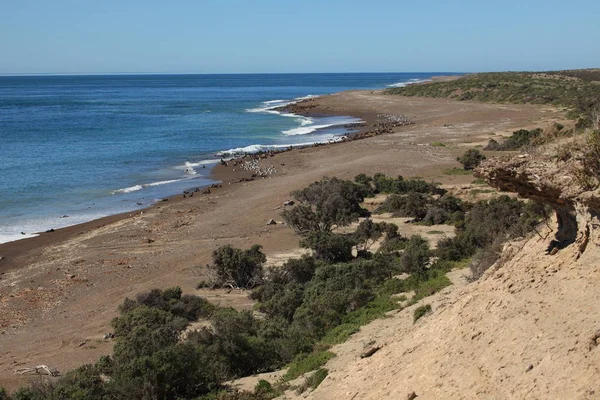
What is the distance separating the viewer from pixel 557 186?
26.2 feet

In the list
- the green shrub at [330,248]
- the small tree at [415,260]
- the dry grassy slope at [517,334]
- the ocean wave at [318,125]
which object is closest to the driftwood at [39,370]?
the dry grassy slope at [517,334]

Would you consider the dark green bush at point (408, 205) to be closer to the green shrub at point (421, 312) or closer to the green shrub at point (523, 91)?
the green shrub at point (421, 312)

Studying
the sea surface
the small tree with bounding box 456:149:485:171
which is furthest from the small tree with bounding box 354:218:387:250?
the sea surface

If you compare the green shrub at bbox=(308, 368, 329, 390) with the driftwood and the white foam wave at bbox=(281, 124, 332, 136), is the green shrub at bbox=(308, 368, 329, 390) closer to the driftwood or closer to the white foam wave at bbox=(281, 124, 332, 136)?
the driftwood

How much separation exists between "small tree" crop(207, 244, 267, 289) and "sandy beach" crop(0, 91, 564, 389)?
0.62 meters

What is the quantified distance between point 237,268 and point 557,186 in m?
11.2

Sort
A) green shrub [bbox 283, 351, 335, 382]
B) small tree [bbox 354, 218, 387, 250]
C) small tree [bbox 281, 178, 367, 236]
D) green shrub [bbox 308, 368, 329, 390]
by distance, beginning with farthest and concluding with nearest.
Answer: small tree [bbox 281, 178, 367, 236], small tree [bbox 354, 218, 387, 250], green shrub [bbox 283, 351, 335, 382], green shrub [bbox 308, 368, 329, 390]

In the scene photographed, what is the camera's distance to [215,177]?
38719 mm

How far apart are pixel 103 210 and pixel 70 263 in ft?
30.1

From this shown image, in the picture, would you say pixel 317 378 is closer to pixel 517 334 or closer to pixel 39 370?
pixel 517 334

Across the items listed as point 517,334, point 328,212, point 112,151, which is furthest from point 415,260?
point 112,151

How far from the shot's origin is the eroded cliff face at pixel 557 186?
7.75 metres

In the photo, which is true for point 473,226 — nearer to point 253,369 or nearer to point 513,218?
point 513,218

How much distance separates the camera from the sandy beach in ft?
50.7
